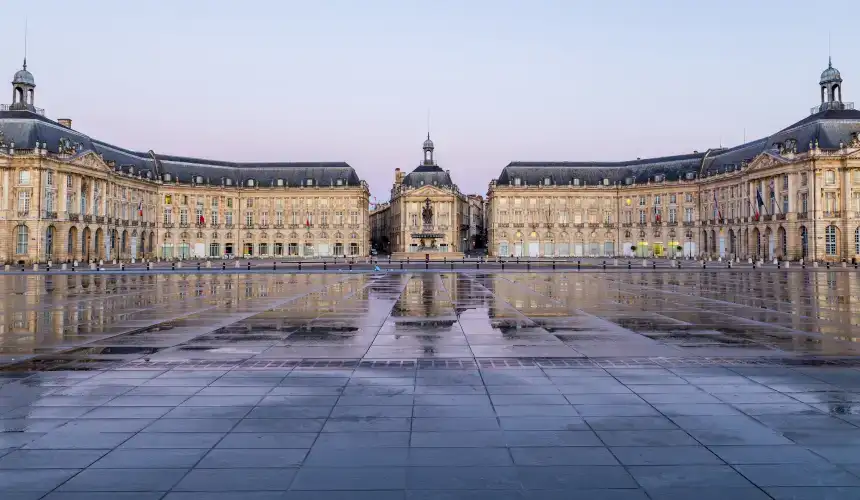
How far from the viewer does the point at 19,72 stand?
85875 mm

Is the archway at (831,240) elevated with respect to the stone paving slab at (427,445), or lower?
elevated

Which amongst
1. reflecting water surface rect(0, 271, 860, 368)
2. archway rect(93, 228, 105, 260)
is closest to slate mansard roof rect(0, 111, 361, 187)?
archway rect(93, 228, 105, 260)

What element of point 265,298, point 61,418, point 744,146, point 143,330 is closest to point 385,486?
point 61,418

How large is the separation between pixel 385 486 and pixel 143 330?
12.8 metres

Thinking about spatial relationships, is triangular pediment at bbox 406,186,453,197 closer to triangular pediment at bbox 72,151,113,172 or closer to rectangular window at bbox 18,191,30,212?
triangular pediment at bbox 72,151,113,172

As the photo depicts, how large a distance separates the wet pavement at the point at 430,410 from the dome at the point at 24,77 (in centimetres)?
8517

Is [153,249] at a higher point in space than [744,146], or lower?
lower

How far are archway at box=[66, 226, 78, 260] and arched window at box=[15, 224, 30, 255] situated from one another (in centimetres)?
496

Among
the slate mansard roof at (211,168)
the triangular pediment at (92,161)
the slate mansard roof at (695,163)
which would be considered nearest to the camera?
the slate mansard roof at (695,163)

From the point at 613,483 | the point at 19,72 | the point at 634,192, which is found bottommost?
the point at 613,483

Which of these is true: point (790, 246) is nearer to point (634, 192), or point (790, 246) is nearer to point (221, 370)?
point (634, 192)

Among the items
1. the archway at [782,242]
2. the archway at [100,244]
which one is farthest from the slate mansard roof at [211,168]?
the archway at [782,242]

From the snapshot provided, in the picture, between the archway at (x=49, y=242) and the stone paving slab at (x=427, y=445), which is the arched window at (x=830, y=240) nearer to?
the stone paving slab at (x=427, y=445)

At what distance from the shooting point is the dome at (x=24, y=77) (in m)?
85.8
